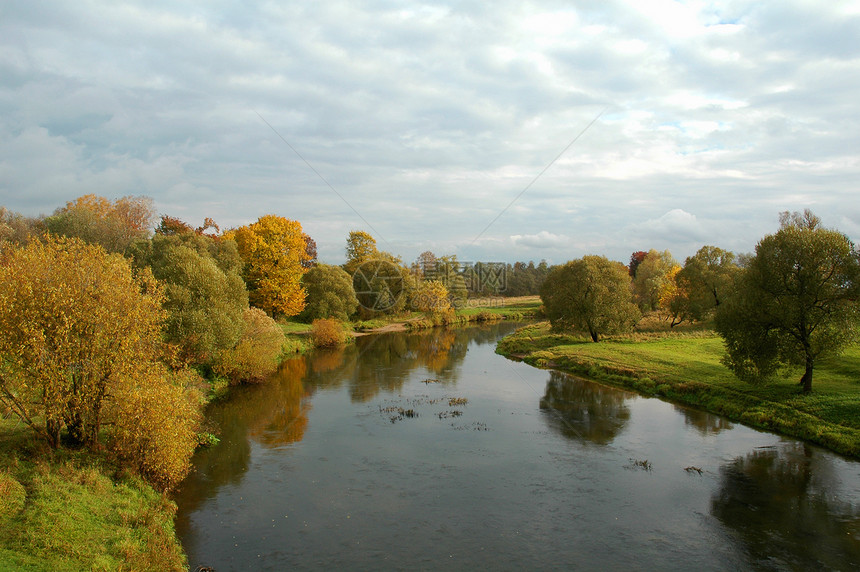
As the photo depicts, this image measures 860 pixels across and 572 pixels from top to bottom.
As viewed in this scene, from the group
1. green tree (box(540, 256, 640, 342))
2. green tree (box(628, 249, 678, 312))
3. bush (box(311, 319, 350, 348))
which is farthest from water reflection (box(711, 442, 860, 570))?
green tree (box(628, 249, 678, 312))

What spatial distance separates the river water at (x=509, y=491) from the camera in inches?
509

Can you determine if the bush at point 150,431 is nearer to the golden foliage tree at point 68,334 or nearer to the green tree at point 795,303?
the golden foliage tree at point 68,334

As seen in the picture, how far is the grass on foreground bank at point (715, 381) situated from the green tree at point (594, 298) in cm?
194

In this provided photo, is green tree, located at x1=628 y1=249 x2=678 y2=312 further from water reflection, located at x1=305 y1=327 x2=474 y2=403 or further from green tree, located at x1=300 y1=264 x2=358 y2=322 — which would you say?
green tree, located at x1=300 y1=264 x2=358 y2=322

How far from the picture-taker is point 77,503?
40.3 ft

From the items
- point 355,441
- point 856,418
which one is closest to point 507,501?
point 355,441

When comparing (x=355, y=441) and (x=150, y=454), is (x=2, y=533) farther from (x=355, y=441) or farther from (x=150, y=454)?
(x=355, y=441)

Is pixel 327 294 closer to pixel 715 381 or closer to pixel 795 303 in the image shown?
pixel 715 381

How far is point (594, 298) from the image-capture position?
46.3 meters

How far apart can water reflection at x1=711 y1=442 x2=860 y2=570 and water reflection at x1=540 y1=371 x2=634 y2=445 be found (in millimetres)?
5602

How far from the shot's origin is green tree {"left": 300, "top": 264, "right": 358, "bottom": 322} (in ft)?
195

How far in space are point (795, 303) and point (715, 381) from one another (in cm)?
772

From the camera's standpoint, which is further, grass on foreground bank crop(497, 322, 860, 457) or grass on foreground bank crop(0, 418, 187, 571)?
grass on foreground bank crop(497, 322, 860, 457)

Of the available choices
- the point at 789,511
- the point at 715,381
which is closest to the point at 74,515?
the point at 789,511
